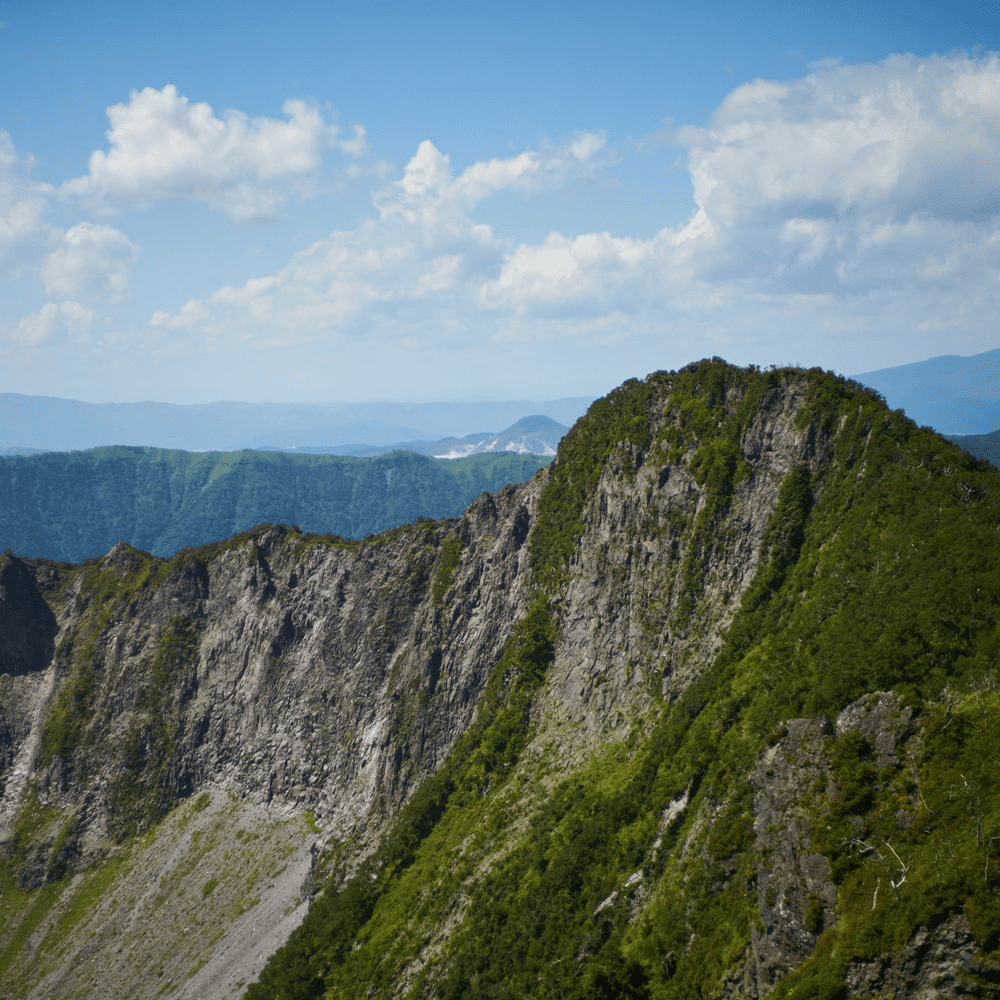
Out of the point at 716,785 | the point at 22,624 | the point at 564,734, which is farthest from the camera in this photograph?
the point at 22,624

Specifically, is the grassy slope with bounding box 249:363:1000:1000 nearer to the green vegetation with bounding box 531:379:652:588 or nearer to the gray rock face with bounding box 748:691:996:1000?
the green vegetation with bounding box 531:379:652:588

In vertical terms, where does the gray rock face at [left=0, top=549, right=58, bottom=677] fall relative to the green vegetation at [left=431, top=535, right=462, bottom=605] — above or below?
below

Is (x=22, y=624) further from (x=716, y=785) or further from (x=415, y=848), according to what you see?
(x=716, y=785)

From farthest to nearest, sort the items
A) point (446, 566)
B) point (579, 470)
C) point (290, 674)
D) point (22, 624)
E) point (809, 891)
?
point (22, 624)
point (290, 674)
point (446, 566)
point (579, 470)
point (809, 891)

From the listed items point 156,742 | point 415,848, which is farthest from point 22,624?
point 415,848

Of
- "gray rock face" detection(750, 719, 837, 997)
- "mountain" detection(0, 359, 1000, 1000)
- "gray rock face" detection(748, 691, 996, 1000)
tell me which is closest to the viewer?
"gray rock face" detection(748, 691, 996, 1000)

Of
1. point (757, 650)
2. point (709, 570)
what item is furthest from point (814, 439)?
point (757, 650)

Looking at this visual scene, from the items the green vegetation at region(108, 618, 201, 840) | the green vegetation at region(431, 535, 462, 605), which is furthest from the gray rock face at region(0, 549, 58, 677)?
the green vegetation at region(431, 535, 462, 605)

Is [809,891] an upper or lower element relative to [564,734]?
upper
